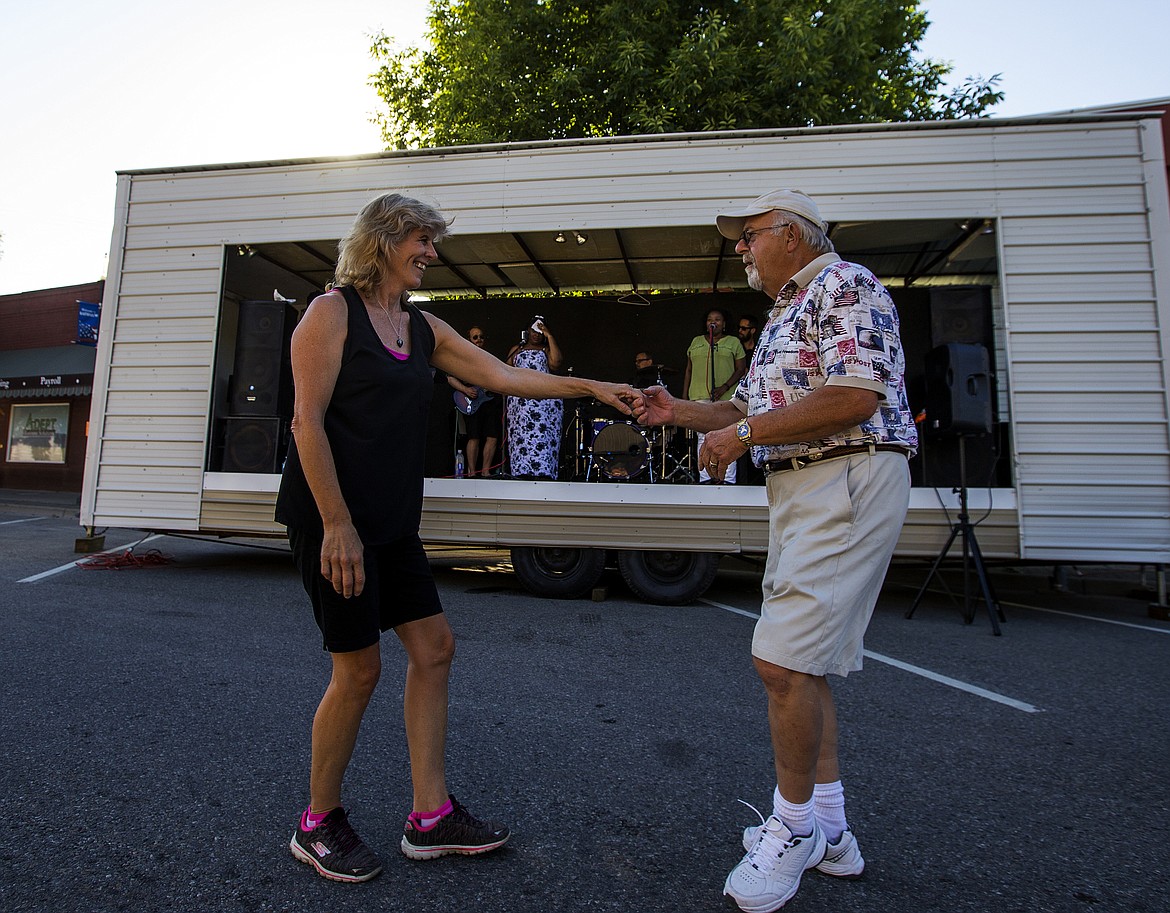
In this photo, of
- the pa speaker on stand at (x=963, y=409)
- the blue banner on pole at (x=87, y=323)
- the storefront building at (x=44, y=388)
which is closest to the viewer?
the pa speaker on stand at (x=963, y=409)

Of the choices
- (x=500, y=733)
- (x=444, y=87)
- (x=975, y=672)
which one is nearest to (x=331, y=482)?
(x=500, y=733)

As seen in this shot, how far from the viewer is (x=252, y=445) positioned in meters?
6.85

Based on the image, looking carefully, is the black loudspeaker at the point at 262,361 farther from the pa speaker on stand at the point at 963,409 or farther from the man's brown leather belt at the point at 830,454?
the man's brown leather belt at the point at 830,454

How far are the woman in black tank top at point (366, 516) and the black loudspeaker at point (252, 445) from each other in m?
5.29

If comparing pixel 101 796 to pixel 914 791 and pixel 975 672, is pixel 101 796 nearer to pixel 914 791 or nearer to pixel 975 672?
pixel 914 791

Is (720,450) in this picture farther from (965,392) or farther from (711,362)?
(711,362)

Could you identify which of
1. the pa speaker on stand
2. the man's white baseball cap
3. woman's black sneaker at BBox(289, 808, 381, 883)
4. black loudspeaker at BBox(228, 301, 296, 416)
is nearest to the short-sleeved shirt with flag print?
the man's white baseball cap

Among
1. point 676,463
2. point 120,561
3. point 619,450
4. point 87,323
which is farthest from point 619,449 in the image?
point 87,323

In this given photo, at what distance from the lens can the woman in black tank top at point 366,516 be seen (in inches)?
70.1

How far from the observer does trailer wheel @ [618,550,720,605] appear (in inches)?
238

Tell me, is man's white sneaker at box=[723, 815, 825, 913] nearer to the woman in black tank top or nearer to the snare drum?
the woman in black tank top

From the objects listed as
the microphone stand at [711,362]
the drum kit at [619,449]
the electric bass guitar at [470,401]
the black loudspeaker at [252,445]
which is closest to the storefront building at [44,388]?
the black loudspeaker at [252,445]

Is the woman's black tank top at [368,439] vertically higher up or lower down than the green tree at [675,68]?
lower down

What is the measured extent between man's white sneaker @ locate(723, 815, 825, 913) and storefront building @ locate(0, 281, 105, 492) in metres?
19.8
